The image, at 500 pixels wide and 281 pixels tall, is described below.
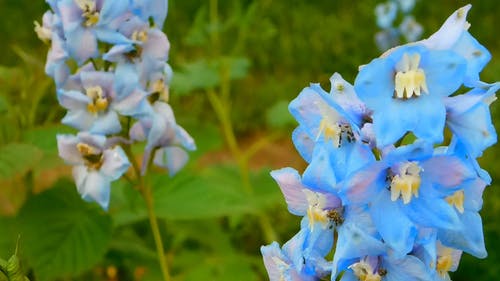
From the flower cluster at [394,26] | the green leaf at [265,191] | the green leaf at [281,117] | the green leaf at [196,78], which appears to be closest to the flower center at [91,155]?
the green leaf at [265,191]

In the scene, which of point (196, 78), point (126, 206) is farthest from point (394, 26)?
point (126, 206)

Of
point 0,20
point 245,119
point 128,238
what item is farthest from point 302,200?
point 0,20

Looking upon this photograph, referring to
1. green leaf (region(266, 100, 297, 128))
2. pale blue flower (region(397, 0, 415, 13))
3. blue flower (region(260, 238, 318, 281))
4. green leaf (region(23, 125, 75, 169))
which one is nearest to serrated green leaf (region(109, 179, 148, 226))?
green leaf (region(23, 125, 75, 169))

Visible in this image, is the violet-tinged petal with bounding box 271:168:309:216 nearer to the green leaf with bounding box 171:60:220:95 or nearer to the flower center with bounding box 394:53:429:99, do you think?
the flower center with bounding box 394:53:429:99

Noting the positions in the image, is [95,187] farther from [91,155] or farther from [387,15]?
[387,15]

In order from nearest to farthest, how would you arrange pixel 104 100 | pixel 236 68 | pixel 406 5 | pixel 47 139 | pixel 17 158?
pixel 104 100, pixel 17 158, pixel 47 139, pixel 236 68, pixel 406 5

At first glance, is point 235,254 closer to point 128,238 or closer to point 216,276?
point 216,276
